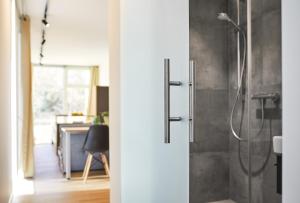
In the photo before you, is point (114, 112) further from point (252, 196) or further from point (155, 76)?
point (252, 196)

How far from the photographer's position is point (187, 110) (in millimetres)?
2023

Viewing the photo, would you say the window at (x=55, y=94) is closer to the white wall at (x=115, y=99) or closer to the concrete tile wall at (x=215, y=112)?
the concrete tile wall at (x=215, y=112)

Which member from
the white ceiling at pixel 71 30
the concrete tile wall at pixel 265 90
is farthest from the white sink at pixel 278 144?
the white ceiling at pixel 71 30

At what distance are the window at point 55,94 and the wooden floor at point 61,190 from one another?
17.2 ft

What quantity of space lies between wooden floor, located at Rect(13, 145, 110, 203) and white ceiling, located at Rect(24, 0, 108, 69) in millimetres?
2668

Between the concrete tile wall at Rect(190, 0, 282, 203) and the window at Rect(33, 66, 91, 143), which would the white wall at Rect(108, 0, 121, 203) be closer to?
the concrete tile wall at Rect(190, 0, 282, 203)

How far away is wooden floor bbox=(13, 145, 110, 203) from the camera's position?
347 cm

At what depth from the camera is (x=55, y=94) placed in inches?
412

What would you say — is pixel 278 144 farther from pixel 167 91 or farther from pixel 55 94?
pixel 55 94

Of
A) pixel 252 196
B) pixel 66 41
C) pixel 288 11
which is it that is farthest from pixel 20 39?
pixel 288 11

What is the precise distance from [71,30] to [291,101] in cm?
546

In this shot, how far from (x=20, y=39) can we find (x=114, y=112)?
3399 millimetres

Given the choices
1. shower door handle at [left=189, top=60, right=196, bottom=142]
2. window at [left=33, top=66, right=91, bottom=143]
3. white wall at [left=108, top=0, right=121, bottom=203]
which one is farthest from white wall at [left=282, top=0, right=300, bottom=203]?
window at [left=33, top=66, right=91, bottom=143]

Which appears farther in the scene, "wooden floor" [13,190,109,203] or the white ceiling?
the white ceiling
